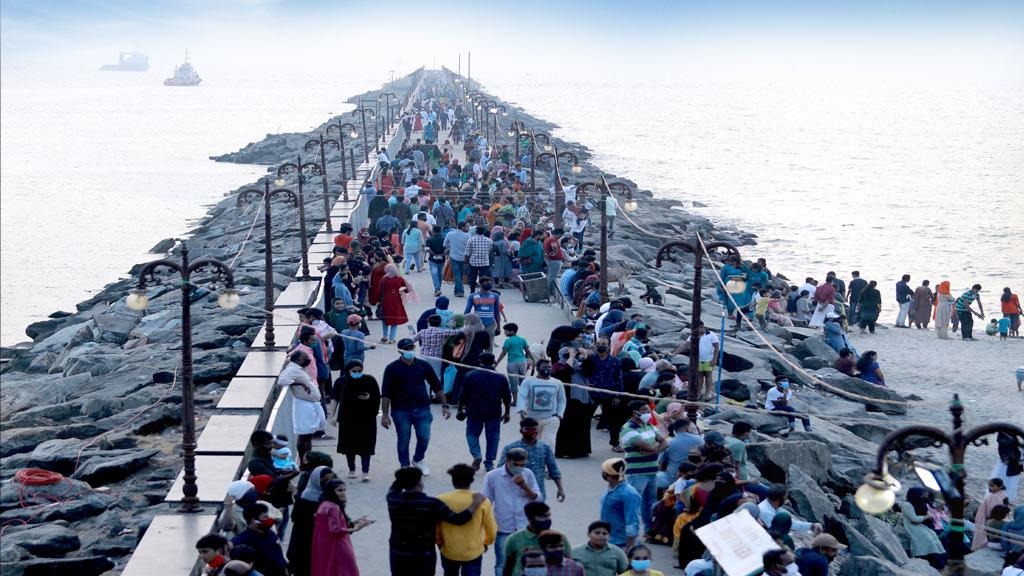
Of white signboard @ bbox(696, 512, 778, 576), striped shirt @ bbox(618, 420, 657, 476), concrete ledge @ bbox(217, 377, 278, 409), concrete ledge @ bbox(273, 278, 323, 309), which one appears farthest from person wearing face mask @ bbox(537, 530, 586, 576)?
concrete ledge @ bbox(273, 278, 323, 309)

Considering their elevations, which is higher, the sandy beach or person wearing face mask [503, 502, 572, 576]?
person wearing face mask [503, 502, 572, 576]

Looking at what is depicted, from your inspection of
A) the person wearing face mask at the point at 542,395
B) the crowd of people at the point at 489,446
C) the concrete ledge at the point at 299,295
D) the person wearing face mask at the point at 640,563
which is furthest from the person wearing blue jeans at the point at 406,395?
the concrete ledge at the point at 299,295

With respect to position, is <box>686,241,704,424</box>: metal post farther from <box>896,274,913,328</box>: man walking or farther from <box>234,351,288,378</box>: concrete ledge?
<box>896,274,913,328</box>: man walking

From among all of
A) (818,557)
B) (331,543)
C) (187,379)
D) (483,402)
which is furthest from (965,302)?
(331,543)

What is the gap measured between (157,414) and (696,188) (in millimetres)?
76910

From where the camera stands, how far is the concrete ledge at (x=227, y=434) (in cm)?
1385

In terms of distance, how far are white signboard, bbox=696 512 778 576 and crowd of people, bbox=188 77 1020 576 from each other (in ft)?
0.45

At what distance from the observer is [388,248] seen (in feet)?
73.7

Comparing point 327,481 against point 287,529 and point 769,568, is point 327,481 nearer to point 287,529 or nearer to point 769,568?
point 287,529

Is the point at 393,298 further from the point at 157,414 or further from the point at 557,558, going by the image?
the point at 557,558

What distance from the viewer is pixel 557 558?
9.11 meters

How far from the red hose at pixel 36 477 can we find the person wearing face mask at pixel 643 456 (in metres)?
7.39

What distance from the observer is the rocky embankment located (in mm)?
13938

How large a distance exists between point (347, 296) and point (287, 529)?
6389mm
